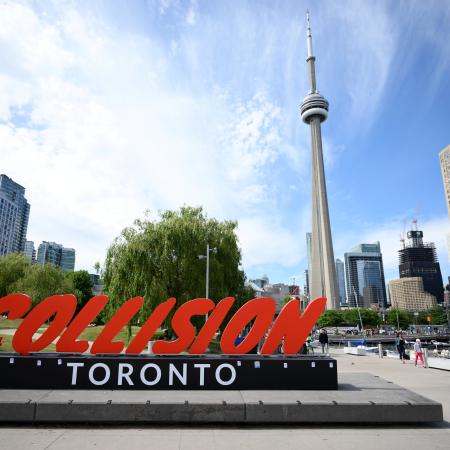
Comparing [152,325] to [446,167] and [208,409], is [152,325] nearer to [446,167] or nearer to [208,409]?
[208,409]

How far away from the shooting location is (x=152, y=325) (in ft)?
35.0

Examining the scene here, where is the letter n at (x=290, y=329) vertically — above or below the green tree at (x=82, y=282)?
below

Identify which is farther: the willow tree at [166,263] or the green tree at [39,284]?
the green tree at [39,284]

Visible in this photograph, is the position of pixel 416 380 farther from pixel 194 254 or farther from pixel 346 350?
pixel 346 350

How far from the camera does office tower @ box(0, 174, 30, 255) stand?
12094cm

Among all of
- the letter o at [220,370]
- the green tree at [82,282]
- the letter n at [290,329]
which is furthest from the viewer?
the green tree at [82,282]

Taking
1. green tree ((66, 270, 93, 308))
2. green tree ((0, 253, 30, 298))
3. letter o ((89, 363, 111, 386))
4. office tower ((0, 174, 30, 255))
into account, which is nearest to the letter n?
letter o ((89, 363, 111, 386))

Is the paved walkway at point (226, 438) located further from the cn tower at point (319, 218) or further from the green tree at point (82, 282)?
the cn tower at point (319, 218)

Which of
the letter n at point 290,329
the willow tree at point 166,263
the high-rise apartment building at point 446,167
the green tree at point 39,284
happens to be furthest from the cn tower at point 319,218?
the letter n at point 290,329

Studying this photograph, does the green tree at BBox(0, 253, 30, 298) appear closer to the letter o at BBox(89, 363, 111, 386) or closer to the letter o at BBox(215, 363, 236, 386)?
the letter o at BBox(89, 363, 111, 386)

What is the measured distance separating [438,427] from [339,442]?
256 cm

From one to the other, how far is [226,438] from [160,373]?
2962mm

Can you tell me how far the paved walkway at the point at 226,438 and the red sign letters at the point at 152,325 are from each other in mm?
2819

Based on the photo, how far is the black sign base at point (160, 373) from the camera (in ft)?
31.6
